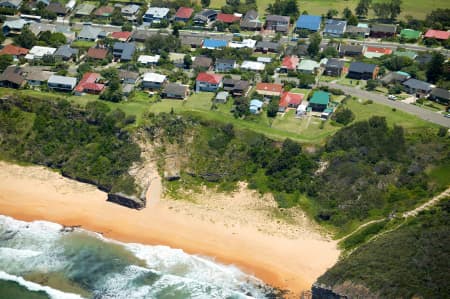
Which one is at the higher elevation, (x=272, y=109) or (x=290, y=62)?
(x=290, y=62)

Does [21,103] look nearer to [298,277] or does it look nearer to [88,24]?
[88,24]

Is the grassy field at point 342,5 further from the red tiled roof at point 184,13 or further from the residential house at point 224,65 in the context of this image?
the residential house at point 224,65

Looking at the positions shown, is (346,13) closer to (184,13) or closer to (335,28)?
(335,28)

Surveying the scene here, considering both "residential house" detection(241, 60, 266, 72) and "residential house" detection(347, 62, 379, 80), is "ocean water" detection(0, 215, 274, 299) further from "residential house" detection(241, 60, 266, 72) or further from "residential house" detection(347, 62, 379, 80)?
"residential house" detection(347, 62, 379, 80)

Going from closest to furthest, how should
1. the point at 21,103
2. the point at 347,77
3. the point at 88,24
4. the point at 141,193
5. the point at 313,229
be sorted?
the point at 313,229, the point at 141,193, the point at 21,103, the point at 347,77, the point at 88,24

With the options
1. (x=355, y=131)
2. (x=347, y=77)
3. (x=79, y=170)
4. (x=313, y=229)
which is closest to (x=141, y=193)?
(x=79, y=170)

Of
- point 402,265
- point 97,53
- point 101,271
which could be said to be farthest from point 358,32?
point 101,271
